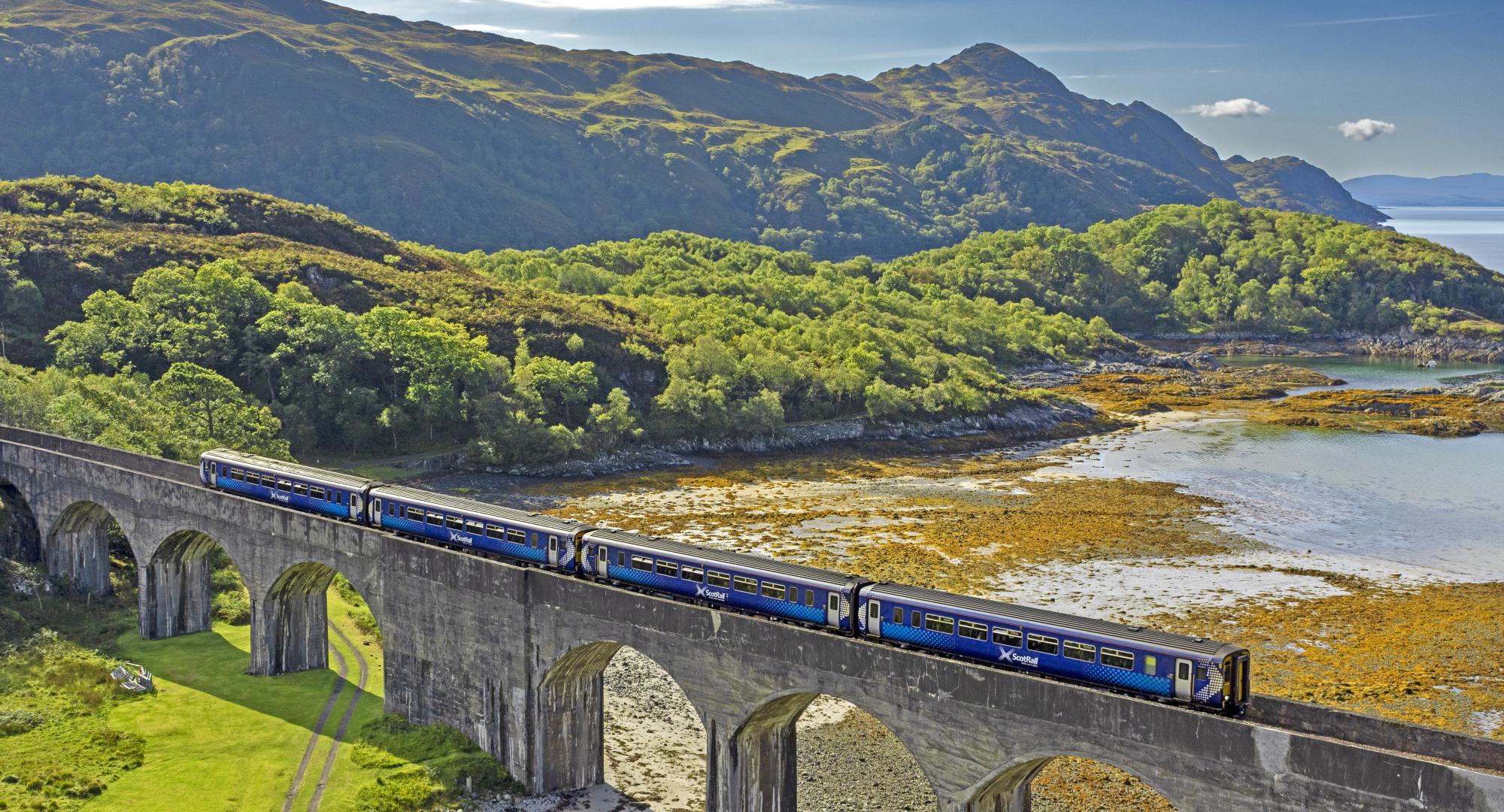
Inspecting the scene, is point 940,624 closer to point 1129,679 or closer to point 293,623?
point 1129,679

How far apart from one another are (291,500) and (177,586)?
9.46 meters

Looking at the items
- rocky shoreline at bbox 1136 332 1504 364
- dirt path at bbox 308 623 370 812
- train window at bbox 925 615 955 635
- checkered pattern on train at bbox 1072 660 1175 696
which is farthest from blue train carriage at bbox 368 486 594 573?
rocky shoreline at bbox 1136 332 1504 364

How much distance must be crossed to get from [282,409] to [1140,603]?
6310 centimetres

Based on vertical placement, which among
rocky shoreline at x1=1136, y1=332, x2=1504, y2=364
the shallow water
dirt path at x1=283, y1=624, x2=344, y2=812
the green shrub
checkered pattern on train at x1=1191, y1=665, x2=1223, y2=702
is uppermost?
checkered pattern on train at x1=1191, y1=665, x2=1223, y2=702

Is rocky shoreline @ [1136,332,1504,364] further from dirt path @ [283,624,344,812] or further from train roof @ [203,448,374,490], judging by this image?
train roof @ [203,448,374,490]

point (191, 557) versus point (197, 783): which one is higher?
point (191, 557)

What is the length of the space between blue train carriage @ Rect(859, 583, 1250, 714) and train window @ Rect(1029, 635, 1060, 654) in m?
0.02

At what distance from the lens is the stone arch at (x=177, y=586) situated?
53375mm

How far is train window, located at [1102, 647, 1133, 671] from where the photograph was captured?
95.5 feet

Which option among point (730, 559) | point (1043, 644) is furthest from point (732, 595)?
point (1043, 644)

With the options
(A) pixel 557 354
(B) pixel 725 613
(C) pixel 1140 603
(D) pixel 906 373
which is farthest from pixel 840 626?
(D) pixel 906 373

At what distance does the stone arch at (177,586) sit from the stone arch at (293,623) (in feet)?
17.9

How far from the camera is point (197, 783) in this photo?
1570 inches

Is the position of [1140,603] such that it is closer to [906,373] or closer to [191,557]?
[191,557]
